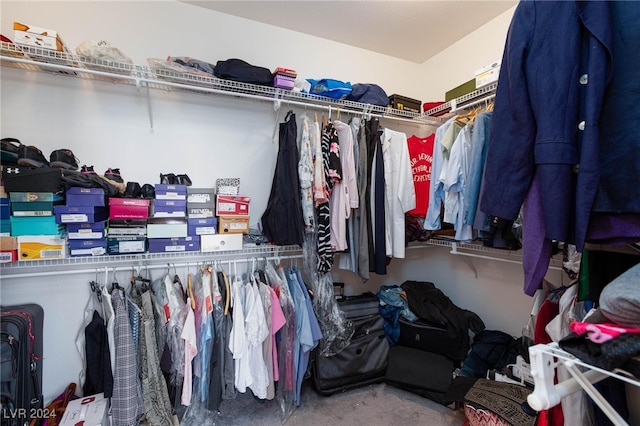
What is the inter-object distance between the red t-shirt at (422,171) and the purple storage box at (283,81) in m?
0.98

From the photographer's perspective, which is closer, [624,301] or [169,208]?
[624,301]

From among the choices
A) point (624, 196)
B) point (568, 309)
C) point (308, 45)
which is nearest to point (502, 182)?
point (624, 196)

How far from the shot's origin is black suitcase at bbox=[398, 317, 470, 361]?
1859 mm

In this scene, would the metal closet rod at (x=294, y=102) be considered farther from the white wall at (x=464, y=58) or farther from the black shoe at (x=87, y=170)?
the black shoe at (x=87, y=170)

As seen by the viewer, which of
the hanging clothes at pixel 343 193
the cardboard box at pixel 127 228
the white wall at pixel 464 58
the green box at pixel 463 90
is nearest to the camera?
the cardboard box at pixel 127 228

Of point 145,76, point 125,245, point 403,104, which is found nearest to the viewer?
point 125,245

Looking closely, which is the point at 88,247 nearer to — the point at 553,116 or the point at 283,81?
the point at 283,81

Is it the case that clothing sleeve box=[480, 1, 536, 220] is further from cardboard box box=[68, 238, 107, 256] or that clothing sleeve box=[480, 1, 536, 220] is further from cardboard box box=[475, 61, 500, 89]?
cardboard box box=[68, 238, 107, 256]

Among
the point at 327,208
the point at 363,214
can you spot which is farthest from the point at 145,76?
the point at 363,214

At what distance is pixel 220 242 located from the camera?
1.62 m

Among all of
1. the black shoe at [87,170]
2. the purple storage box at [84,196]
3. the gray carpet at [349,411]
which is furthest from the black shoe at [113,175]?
the gray carpet at [349,411]

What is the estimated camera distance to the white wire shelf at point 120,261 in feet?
4.64

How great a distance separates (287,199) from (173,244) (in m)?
0.66

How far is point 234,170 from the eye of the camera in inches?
75.5
